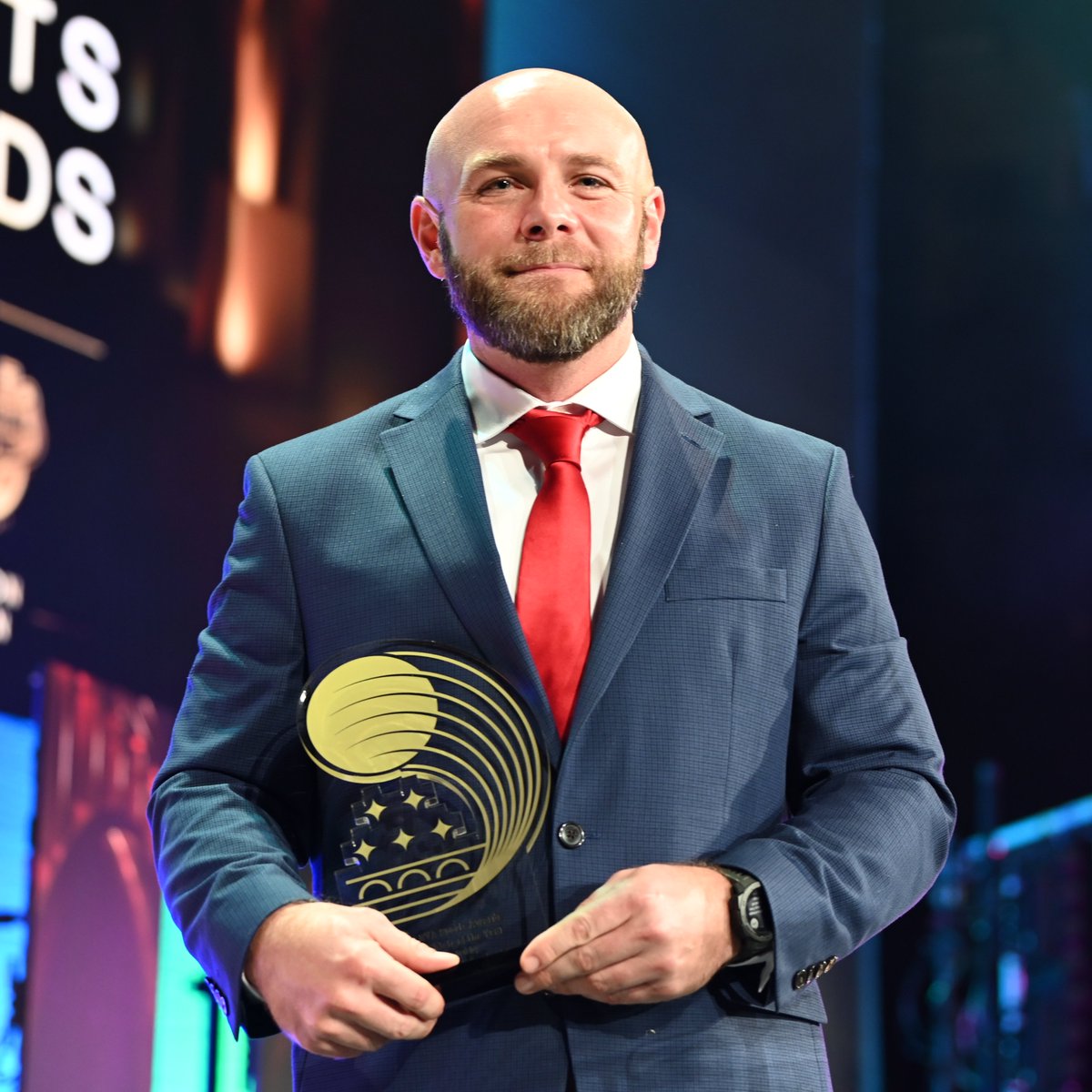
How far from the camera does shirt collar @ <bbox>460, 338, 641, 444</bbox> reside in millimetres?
1679

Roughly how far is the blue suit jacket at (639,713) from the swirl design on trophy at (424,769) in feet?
0.23

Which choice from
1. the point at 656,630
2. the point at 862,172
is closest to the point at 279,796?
the point at 656,630

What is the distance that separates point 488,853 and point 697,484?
0.47 m

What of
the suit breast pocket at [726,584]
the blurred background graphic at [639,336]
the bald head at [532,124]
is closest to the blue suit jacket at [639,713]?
the suit breast pocket at [726,584]

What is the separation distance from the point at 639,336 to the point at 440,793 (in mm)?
2774

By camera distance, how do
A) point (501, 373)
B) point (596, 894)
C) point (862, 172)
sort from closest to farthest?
point (596, 894)
point (501, 373)
point (862, 172)

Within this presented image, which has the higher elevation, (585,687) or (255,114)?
(255,114)

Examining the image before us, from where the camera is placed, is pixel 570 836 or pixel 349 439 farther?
pixel 349 439

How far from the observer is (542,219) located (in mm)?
1618

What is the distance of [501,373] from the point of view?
5.66 ft

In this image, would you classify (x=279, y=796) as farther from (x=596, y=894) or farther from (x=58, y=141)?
(x=58, y=141)

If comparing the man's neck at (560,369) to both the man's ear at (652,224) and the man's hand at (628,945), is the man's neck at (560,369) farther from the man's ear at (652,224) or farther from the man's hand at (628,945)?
the man's hand at (628,945)

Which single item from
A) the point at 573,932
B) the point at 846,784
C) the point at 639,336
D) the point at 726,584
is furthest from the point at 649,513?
the point at 639,336

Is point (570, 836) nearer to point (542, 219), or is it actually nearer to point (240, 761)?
point (240, 761)
